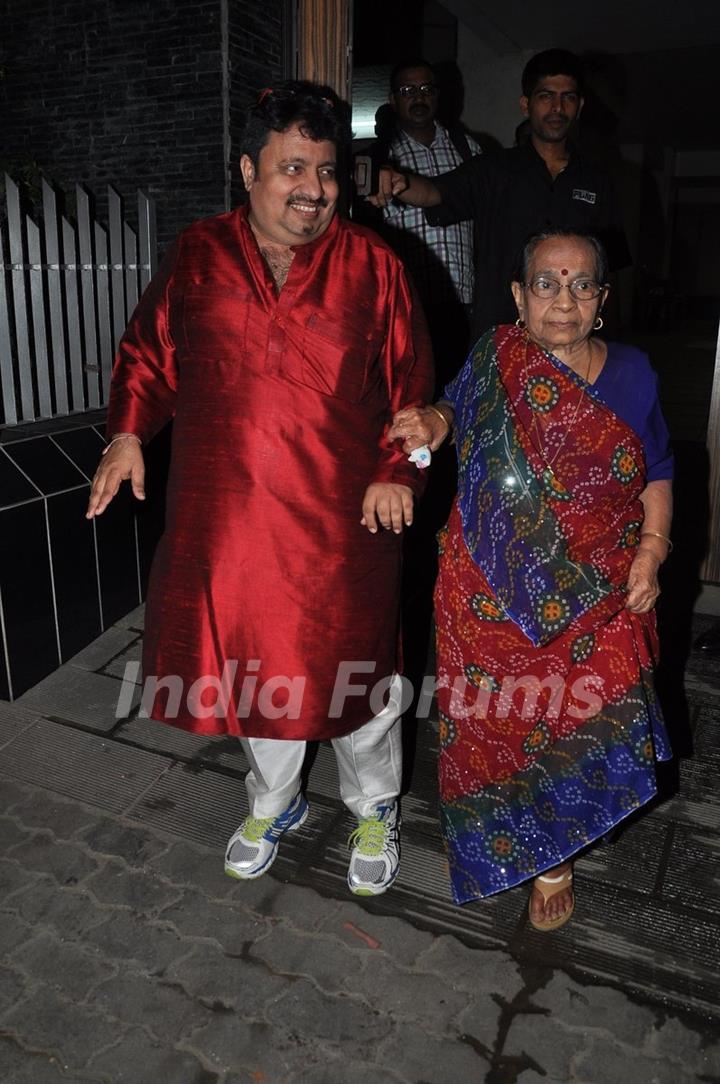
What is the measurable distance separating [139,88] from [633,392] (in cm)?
471

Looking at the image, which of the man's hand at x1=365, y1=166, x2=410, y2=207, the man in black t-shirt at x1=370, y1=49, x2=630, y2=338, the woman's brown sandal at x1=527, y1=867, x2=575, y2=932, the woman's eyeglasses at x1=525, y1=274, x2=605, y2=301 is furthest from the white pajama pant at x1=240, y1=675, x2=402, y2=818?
the man in black t-shirt at x1=370, y1=49, x2=630, y2=338

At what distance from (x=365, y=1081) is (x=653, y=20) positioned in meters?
9.21

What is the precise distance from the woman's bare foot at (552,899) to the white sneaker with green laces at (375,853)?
0.38m

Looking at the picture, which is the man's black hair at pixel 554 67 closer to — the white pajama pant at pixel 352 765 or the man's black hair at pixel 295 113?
the man's black hair at pixel 295 113

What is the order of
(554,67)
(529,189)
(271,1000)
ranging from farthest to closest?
(529,189) → (554,67) → (271,1000)

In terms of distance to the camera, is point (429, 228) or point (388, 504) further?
point (429, 228)

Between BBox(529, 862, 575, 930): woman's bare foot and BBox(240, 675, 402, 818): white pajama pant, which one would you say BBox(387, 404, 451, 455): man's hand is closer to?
BBox(240, 675, 402, 818): white pajama pant

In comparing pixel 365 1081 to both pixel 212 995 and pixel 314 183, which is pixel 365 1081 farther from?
pixel 314 183

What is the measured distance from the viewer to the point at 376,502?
201 centimetres

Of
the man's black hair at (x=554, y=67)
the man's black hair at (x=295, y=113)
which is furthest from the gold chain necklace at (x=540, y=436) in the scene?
the man's black hair at (x=554, y=67)

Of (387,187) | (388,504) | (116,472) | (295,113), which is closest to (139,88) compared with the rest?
(387,187)

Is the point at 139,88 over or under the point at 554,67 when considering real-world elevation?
over

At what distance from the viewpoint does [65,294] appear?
3.96 m

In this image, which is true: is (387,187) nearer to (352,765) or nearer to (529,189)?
(529,189)
